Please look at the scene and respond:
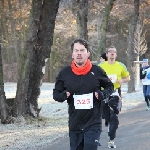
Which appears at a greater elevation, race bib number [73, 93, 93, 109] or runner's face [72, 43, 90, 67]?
runner's face [72, 43, 90, 67]

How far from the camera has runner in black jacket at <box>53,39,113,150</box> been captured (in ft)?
19.6

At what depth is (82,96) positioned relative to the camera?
→ 600cm

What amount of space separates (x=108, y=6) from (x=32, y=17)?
1103cm

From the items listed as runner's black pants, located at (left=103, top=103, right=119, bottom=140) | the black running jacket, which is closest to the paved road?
runner's black pants, located at (left=103, top=103, right=119, bottom=140)

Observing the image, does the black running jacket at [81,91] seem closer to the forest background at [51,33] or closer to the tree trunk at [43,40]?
the forest background at [51,33]

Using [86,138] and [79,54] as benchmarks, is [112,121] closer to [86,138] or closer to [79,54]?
[86,138]

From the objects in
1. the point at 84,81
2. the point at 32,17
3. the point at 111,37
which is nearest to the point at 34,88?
the point at 32,17

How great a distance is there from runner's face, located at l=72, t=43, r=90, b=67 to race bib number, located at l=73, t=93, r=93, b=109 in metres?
0.41

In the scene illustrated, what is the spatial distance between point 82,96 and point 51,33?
8.43 meters

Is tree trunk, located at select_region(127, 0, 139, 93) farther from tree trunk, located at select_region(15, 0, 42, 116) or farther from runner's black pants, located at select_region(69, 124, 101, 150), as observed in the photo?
runner's black pants, located at select_region(69, 124, 101, 150)

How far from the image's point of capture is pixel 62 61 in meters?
52.4

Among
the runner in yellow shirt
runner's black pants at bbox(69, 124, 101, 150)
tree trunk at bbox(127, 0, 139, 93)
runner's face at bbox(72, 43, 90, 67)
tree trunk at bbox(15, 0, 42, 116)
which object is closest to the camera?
runner's face at bbox(72, 43, 90, 67)

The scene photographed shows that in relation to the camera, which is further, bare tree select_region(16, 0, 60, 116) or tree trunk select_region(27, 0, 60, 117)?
tree trunk select_region(27, 0, 60, 117)

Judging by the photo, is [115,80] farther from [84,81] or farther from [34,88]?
[34,88]
